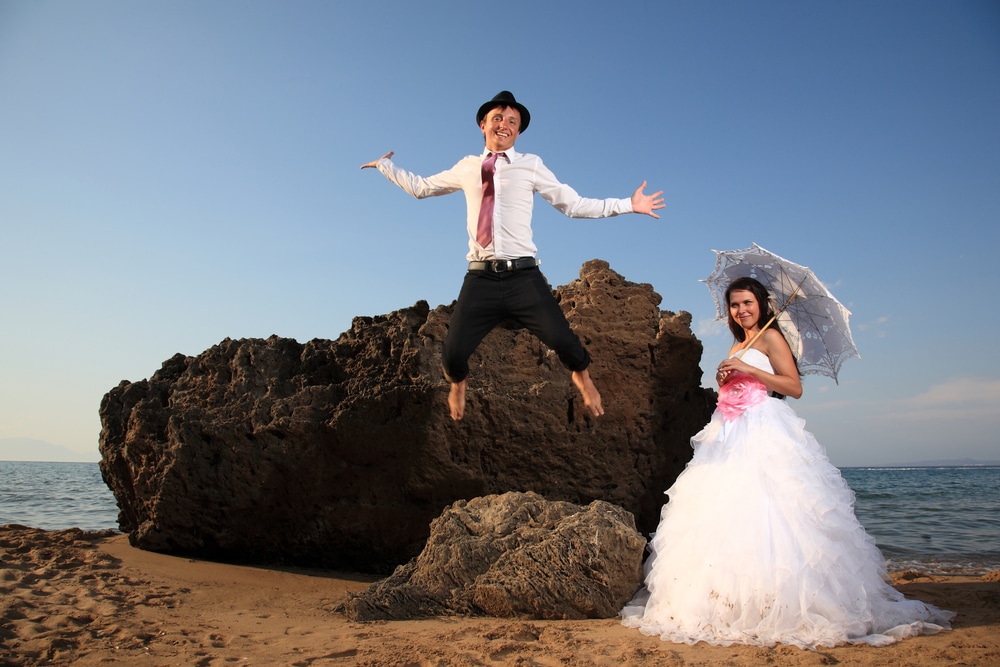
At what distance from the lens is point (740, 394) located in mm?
5098

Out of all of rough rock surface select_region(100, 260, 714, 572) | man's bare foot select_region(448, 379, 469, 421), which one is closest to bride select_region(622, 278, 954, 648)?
rough rock surface select_region(100, 260, 714, 572)

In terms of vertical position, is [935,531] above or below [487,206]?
below

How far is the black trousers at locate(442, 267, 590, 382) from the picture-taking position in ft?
15.2

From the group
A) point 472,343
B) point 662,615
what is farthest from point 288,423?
point 662,615

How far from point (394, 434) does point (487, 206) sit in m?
2.68

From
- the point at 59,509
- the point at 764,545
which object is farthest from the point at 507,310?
the point at 59,509

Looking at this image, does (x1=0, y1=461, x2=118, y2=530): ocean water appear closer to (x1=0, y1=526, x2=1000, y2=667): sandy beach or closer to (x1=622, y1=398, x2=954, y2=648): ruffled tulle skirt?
(x1=0, y1=526, x2=1000, y2=667): sandy beach

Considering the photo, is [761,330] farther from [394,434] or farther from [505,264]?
[394,434]

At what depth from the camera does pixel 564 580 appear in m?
4.88

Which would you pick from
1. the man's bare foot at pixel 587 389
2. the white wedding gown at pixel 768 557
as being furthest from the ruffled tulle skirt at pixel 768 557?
the man's bare foot at pixel 587 389

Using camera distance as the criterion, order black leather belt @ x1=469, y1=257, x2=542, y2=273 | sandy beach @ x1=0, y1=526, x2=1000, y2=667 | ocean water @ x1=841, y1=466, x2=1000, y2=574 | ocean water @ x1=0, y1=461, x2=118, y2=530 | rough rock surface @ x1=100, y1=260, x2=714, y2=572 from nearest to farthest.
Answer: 1. sandy beach @ x1=0, y1=526, x2=1000, y2=667
2. black leather belt @ x1=469, y1=257, x2=542, y2=273
3. rough rock surface @ x1=100, y1=260, x2=714, y2=572
4. ocean water @ x1=841, y1=466, x2=1000, y2=574
5. ocean water @ x1=0, y1=461, x2=118, y2=530

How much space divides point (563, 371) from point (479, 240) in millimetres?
2245

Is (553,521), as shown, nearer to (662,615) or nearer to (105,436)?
(662,615)

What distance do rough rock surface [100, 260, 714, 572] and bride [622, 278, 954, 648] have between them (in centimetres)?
147
